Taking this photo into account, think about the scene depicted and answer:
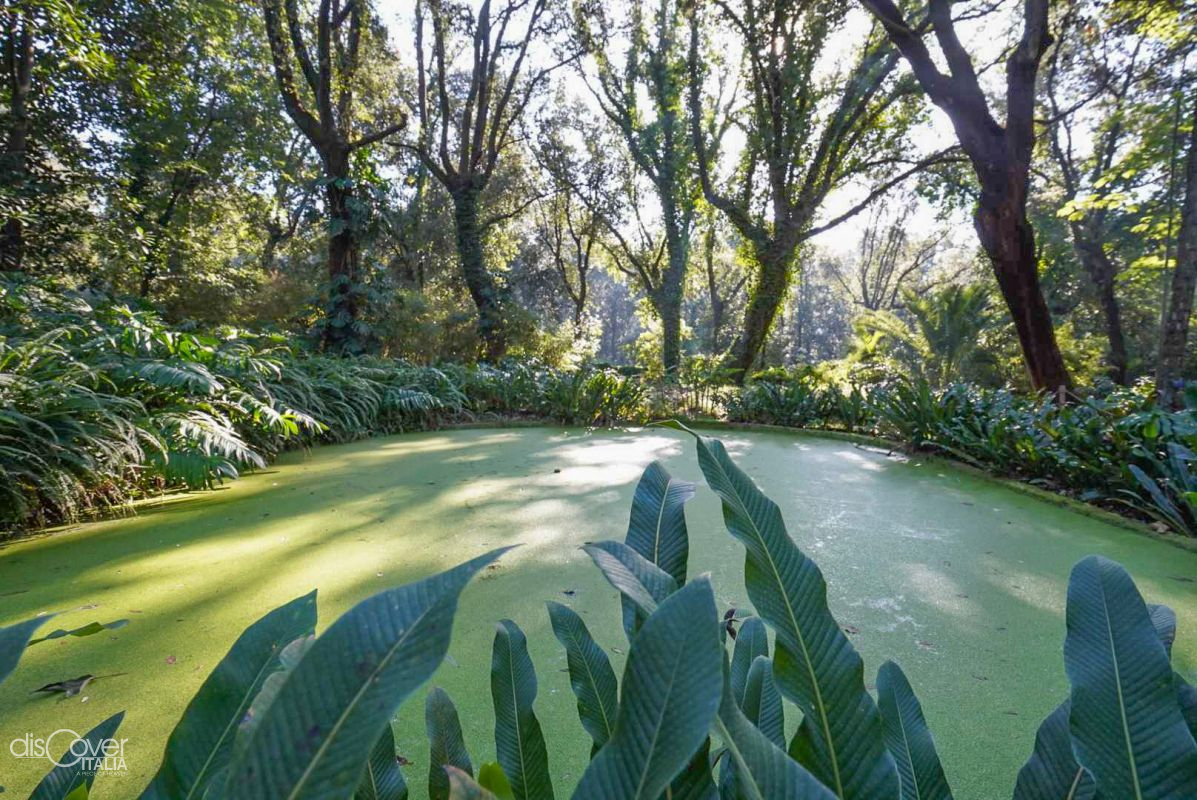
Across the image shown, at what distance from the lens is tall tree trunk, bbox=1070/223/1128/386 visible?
28.9 ft

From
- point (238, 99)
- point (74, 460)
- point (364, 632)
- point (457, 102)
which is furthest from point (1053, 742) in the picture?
point (457, 102)

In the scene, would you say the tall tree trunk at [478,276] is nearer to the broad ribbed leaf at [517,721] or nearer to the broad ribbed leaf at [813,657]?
the broad ribbed leaf at [517,721]

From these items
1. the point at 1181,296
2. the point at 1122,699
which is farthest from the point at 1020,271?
the point at 1122,699

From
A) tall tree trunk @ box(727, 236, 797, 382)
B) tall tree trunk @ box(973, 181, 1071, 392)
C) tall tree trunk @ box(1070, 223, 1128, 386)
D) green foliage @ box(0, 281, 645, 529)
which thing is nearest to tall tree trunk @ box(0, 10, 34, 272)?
green foliage @ box(0, 281, 645, 529)

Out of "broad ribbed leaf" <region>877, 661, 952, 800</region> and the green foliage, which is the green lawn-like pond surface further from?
"broad ribbed leaf" <region>877, 661, 952, 800</region>

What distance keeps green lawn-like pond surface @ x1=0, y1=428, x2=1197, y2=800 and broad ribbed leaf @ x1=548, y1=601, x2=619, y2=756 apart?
0.10 meters

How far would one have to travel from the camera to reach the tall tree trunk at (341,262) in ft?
19.2

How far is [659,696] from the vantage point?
1.03 ft

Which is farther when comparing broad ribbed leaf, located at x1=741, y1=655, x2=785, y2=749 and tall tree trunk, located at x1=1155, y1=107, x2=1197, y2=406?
tall tree trunk, located at x1=1155, y1=107, x2=1197, y2=406

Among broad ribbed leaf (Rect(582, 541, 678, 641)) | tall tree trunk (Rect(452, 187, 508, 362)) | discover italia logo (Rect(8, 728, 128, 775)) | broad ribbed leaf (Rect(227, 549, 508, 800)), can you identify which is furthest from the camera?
tall tree trunk (Rect(452, 187, 508, 362))

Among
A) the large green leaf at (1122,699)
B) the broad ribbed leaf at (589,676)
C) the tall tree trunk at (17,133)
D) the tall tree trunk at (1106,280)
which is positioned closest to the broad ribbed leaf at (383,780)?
the broad ribbed leaf at (589,676)

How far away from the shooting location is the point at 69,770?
1.49 feet

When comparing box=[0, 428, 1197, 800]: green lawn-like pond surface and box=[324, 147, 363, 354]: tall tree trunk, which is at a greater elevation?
box=[324, 147, 363, 354]: tall tree trunk

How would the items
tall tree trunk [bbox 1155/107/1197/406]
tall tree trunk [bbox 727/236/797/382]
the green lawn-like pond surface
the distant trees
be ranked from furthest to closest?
tall tree trunk [bbox 727/236/797/382] → the distant trees → tall tree trunk [bbox 1155/107/1197/406] → the green lawn-like pond surface
